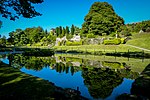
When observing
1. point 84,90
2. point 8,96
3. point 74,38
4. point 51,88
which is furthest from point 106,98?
point 74,38

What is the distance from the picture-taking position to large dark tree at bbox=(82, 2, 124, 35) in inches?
2945

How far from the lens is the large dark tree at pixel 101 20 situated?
74.8 m

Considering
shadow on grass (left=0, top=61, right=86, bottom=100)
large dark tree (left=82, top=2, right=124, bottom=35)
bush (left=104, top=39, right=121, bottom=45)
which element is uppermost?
large dark tree (left=82, top=2, right=124, bottom=35)

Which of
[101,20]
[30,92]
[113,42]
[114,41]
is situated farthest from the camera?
[101,20]

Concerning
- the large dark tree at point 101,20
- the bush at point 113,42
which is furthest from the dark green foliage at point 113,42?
the large dark tree at point 101,20

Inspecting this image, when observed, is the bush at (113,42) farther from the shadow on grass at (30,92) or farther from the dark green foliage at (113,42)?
the shadow on grass at (30,92)

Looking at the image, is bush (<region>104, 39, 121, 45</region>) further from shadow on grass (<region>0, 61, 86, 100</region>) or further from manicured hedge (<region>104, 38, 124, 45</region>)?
Result: shadow on grass (<region>0, 61, 86, 100</region>)

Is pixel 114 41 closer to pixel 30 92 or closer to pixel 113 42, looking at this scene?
pixel 113 42

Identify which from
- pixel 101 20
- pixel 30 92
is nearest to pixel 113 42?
pixel 101 20

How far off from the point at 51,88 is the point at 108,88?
4907 mm

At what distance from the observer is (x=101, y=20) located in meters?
74.6

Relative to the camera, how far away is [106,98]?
12.2 meters

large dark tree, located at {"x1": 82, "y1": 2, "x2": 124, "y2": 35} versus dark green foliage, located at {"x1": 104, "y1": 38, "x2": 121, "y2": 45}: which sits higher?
large dark tree, located at {"x1": 82, "y1": 2, "x2": 124, "y2": 35}

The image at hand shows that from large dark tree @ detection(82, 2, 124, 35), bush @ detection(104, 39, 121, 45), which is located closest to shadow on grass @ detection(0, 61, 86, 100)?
bush @ detection(104, 39, 121, 45)
